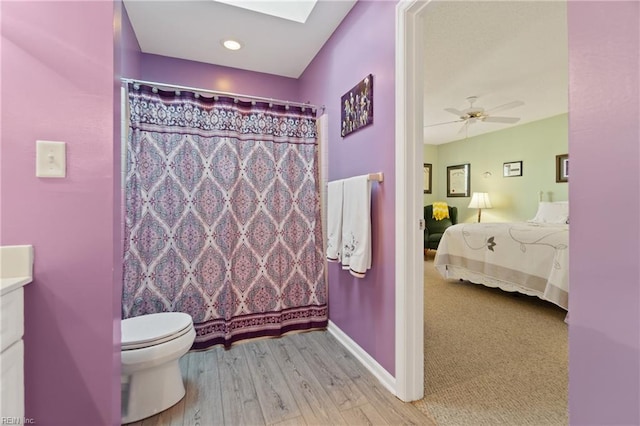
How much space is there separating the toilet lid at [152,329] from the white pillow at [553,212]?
4589 millimetres

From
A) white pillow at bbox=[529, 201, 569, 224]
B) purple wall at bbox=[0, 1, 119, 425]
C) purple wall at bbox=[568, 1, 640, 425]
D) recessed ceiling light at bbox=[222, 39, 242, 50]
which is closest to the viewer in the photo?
purple wall at bbox=[568, 1, 640, 425]

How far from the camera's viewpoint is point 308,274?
230 centimetres

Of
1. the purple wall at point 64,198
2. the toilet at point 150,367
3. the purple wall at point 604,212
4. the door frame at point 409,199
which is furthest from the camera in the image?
the door frame at point 409,199

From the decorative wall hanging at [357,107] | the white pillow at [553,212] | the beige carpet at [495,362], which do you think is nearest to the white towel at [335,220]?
the decorative wall hanging at [357,107]

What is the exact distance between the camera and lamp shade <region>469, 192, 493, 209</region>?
5.26 m

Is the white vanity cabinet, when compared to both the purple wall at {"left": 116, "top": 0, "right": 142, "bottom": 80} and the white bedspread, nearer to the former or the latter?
the purple wall at {"left": 116, "top": 0, "right": 142, "bottom": 80}

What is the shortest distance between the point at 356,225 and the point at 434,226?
14.0ft

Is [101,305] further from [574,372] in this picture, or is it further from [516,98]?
[516,98]

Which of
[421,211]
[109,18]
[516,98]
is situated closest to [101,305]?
[109,18]

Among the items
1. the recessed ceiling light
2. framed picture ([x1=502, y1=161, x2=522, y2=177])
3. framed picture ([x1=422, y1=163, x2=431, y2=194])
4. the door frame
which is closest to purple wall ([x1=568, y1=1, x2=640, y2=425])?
the door frame

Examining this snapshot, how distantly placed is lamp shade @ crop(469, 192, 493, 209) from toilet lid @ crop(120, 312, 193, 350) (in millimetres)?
5251

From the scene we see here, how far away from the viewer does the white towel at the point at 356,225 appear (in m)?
1.70

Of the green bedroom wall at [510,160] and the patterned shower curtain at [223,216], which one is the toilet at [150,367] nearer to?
the patterned shower curtain at [223,216]

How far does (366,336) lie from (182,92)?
6.70 ft
